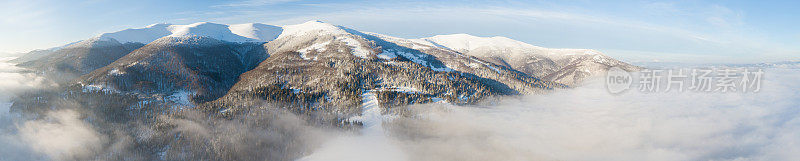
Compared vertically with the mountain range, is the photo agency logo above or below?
above

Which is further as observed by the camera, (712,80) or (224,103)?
(224,103)

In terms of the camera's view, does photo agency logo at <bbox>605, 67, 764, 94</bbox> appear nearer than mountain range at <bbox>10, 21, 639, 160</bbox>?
Yes

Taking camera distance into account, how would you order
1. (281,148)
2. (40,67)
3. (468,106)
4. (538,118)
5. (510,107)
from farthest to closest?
1. (40,67)
2. (510,107)
3. (468,106)
4. (538,118)
5. (281,148)

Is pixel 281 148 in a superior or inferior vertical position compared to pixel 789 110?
inferior

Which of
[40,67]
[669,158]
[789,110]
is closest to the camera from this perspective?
[669,158]

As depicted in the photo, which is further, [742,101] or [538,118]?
[538,118]

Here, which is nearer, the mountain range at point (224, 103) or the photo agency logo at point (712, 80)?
the photo agency logo at point (712, 80)

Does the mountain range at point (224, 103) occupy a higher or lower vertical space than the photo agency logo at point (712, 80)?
lower

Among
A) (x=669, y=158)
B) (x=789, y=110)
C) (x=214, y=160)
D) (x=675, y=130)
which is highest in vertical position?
(x=789, y=110)

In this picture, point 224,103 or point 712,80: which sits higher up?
point 712,80

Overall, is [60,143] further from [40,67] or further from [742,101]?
[742,101]

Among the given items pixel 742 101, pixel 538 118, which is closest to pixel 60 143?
pixel 538 118
